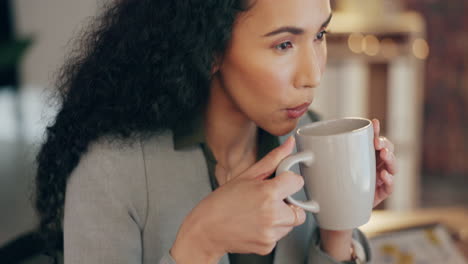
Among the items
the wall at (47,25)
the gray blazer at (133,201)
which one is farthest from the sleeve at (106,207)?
the wall at (47,25)

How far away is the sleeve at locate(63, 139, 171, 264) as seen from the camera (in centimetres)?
78

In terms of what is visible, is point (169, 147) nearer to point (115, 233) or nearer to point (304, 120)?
point (115, 233)

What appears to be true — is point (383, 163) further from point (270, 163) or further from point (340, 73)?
point (340, 73)

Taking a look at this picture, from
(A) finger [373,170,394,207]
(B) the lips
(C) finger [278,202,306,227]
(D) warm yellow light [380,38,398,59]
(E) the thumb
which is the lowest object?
(D) warm yellow light [380,38,398,59]

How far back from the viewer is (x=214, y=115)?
3.19 feet

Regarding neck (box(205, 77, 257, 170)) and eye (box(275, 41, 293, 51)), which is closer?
eye (box(275, 41, 293, 51))

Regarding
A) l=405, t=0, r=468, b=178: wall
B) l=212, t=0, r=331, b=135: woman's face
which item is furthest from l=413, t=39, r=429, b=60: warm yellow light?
l=212, t=0, r=331, b=135: woman's face

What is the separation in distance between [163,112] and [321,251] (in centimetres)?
38

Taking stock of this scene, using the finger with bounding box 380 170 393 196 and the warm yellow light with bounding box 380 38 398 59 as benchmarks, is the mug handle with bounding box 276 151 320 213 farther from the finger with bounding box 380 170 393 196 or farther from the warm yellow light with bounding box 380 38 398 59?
the warm yellow light with bounding box 380 38 398 59

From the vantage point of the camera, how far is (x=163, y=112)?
87cm

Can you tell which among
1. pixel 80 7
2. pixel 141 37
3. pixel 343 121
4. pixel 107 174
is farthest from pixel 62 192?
pixel 80 7

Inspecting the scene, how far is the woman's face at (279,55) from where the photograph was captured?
78 centimetres

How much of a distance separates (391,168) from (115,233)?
462mm

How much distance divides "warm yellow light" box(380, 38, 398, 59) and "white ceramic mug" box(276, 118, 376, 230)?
2127 mm
